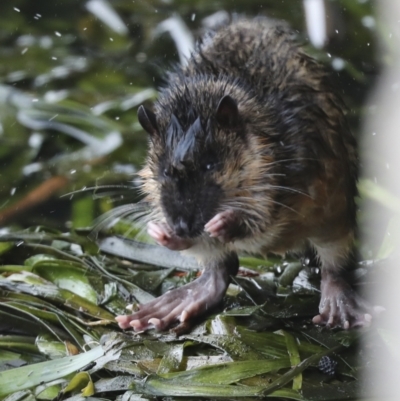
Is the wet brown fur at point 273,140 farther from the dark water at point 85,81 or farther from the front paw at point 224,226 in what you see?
the dark water at point 85,81

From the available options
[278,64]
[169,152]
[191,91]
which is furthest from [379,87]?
[169,152]

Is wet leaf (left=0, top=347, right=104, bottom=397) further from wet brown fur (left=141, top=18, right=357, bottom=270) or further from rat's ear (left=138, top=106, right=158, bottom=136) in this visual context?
rat's ear (left=138, top=106, right=158, bottom=136)

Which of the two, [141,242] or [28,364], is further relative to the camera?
[141,242]

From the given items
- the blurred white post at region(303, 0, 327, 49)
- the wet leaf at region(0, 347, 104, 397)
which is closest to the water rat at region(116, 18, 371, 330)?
the blurred white post at region(303, 0, 327, 49)

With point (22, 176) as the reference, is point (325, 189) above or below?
above

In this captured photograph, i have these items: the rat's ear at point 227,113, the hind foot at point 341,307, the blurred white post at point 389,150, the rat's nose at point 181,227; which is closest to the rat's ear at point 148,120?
the rat's ear at point 227,113

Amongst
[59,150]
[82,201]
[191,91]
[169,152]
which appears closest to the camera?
[169,152]

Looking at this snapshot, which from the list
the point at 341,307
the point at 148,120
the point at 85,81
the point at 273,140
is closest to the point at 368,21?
the point at 273,140

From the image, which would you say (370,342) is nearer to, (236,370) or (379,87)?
(236,370)
